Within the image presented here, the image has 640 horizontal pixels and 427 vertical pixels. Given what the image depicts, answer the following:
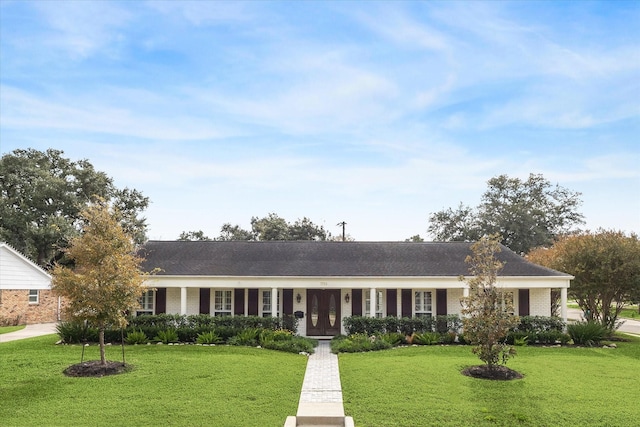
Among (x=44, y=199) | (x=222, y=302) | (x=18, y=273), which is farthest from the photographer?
(x=44, y=199)

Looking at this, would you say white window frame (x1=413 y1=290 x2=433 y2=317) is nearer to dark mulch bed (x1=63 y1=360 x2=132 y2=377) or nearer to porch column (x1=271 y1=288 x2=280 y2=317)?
porch column (x1=271 y1=288 x2=280 y2=317)

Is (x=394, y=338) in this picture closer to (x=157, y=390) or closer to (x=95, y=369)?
(x=157, y=390)

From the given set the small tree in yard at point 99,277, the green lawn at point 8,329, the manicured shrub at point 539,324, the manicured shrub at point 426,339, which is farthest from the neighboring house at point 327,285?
the green lawn at point 8,329

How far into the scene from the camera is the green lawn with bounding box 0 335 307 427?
990 centimetres

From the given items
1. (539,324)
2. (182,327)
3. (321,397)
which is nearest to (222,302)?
(182,327)

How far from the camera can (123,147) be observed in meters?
22.0

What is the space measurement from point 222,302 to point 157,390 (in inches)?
448

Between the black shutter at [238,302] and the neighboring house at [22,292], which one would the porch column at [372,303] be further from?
the neighboring house at [22,292]

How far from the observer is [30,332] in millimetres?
24281

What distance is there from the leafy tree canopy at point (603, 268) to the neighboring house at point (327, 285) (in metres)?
1.54

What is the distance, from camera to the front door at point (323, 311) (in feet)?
74.8

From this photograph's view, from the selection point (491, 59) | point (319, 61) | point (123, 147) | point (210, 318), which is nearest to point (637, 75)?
point (491, 59)

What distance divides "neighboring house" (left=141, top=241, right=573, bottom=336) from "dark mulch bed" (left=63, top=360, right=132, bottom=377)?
7.41 metres

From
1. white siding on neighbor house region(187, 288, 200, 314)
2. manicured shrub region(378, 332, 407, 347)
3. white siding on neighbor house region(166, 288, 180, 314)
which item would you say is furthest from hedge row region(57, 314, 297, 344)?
manicured shrub region(378, 332, 407, 347)
